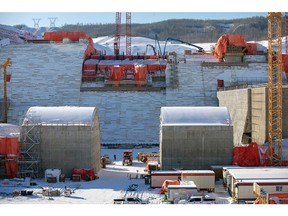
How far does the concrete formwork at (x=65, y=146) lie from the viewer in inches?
1542

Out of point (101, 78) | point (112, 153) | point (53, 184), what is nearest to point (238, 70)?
point (101, 78)

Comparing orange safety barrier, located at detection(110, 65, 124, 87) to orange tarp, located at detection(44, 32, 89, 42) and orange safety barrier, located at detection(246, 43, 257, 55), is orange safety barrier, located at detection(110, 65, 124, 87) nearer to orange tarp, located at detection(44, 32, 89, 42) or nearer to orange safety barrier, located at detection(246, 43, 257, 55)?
orange tarp, located at detection(44, 32, 89, 42)

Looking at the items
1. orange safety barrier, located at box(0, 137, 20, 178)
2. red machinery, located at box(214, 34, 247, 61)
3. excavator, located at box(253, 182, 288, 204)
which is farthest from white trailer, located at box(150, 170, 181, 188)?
red machinery, located at box(214, 34, 247, 61)

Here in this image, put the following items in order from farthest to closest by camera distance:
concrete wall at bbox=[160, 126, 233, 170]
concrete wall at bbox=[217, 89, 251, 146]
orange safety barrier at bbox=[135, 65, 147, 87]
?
orange safety barrier at bbox=[135, 65, 147, 87] → concrete wall at bbox=[217, 89, 251, 146] → concrete wall at bbox=[160, 126, 233, 170]

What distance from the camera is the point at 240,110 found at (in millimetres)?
47906

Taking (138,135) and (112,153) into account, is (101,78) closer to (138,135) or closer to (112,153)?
(138,135)

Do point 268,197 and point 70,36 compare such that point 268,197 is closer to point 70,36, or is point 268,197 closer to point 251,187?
point 251,187

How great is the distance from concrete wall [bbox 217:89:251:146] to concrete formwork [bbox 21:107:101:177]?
11591 mm

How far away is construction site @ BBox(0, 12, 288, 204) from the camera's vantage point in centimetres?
3328

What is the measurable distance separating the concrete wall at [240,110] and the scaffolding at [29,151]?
14.1 metres

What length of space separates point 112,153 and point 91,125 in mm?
12953

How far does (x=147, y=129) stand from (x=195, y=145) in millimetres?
18185

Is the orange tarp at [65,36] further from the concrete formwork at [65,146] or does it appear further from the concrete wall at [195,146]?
the concrete wall at [195,146]

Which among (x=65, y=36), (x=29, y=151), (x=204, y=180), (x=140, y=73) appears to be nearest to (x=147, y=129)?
(x=140, y=73)
